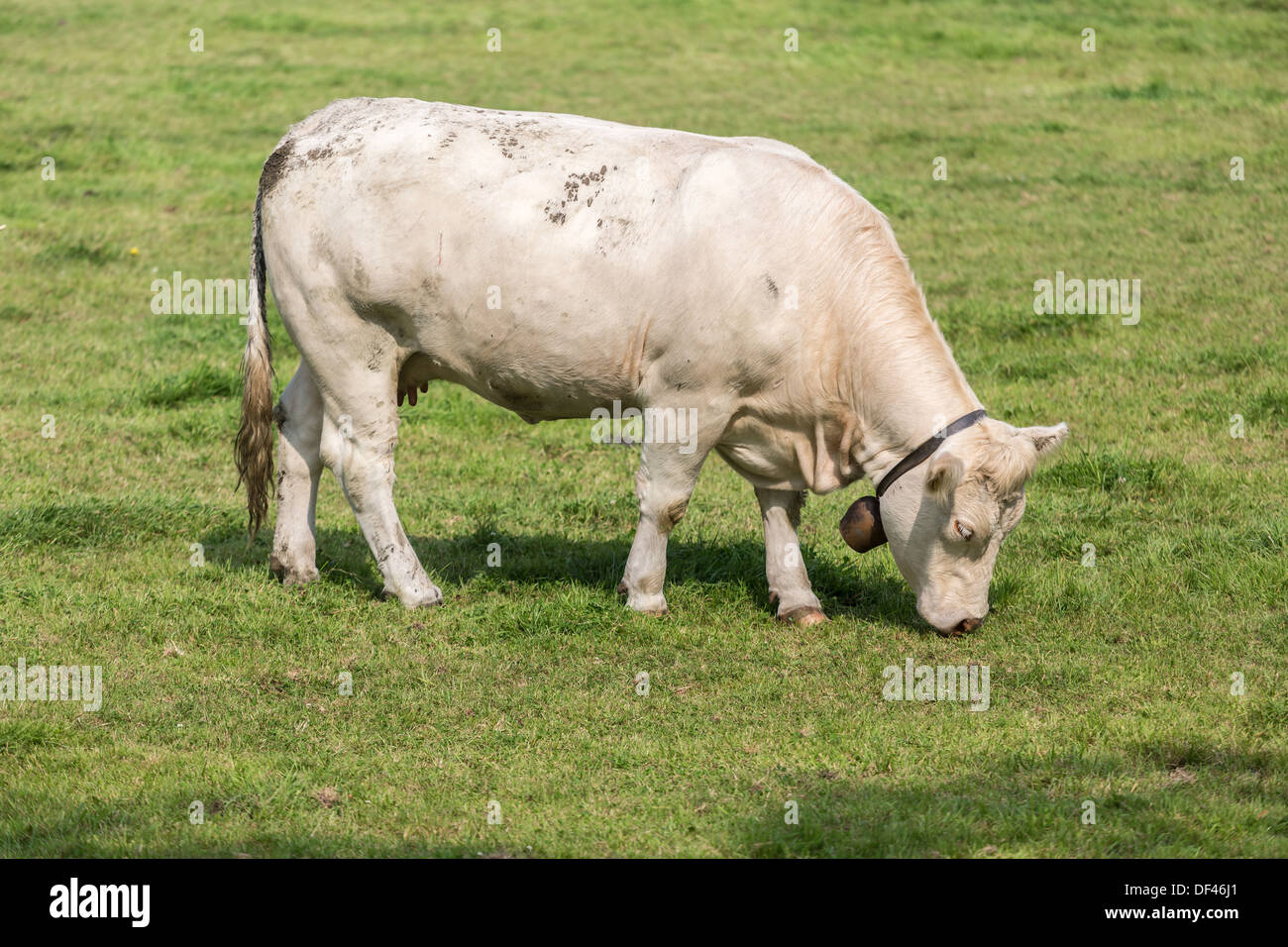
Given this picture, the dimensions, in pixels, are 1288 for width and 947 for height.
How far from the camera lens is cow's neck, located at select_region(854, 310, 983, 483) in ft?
24.1

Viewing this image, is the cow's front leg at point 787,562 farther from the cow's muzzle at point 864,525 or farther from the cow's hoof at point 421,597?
the cow's hoof at point 421,597

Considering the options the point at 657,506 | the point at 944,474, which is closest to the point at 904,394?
the point at 944,474

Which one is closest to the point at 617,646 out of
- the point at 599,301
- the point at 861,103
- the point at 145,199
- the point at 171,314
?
the point at 599,301

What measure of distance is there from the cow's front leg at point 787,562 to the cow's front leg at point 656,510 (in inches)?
22.0

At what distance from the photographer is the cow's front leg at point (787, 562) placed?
7.95 m

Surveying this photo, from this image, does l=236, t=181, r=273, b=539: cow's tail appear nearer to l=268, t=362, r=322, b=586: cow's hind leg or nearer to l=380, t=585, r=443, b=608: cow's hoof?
l=268, t=362, r=322, b=586: cow's hind leg

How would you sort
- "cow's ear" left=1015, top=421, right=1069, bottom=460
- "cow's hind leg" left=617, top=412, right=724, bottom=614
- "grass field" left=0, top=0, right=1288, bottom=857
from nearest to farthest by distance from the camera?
"grass field" left=0, top=0, right=1288, bottom=857 < "cow's ear" left=1015, top=421, right=1069, bottom=460 < "cow's hind leg" left=617, top=412, right=724, bottom=614

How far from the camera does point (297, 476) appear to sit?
8438 mm

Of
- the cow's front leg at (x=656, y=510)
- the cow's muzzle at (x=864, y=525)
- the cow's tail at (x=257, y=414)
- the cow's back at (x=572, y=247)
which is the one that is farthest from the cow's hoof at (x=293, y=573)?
the cow's muzzle at (x=864, y=525)

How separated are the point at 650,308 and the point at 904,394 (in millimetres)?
1395

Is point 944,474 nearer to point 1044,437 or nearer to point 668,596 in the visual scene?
point 1044,437

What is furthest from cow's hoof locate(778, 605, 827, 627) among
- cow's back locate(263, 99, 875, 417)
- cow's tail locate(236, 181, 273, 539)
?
cow's tail locate(236, 181, 273, 539)

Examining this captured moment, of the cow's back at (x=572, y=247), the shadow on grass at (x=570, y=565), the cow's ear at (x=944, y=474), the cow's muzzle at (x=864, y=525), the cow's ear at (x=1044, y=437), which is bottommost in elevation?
the shadow on grass at (x=570, y=565)

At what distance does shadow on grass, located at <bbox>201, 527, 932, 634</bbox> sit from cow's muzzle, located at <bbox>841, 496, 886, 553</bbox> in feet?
1.99
